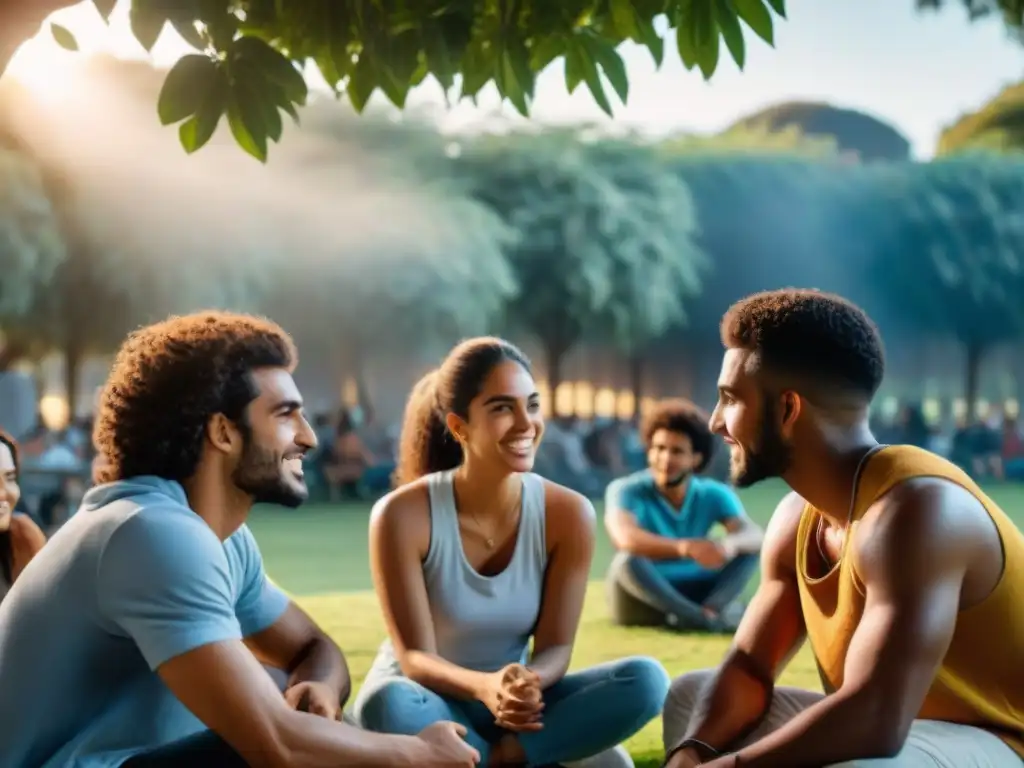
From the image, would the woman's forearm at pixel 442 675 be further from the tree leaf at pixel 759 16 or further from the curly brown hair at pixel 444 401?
the tree leaf at pixel 759 16

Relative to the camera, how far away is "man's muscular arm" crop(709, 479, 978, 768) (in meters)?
2.63

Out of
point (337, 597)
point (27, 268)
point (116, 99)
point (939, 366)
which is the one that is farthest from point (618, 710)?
point (939, 366)

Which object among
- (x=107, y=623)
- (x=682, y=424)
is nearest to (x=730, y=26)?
(x=107, y=623)

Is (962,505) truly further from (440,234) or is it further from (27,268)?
(440,234)

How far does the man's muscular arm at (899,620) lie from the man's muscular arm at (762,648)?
474 millimetres

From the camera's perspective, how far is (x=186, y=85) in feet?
11.6

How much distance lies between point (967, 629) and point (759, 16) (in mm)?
1582

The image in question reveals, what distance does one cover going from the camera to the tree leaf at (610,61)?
379cm

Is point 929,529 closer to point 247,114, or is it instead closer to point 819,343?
point 819,343

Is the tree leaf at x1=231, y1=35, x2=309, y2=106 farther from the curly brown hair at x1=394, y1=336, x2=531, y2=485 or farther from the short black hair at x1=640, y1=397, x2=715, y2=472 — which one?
the short black hair at x1=640, y1=397, x2=715, y2=472

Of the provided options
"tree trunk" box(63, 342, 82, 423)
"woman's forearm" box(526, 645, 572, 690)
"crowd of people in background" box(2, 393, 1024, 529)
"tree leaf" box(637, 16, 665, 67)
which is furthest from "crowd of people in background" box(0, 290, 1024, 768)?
"tree trunk" box(63, 342, 82, 423)

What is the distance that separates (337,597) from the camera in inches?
349

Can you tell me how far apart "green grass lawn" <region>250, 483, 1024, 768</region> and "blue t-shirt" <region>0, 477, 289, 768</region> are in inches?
89.1

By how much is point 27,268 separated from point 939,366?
75.1 feet
